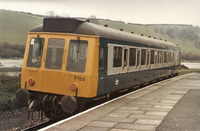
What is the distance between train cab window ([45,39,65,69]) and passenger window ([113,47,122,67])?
230cm

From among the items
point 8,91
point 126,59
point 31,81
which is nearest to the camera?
point 31,81

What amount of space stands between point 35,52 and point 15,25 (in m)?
93.5

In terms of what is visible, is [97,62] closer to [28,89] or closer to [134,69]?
[28,89]

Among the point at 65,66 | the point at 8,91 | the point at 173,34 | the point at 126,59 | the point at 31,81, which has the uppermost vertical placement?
the point at 173,34

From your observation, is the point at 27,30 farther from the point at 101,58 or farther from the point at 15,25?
the point at 101,58

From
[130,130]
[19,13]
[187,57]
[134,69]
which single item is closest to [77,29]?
[130,130]

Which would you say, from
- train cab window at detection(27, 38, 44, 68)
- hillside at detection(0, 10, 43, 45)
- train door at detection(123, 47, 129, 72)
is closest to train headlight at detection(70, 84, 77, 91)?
train cab window at detection(27, 38, 44, 68)

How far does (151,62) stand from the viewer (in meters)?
17.5

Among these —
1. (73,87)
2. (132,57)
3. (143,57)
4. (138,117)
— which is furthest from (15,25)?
(138,117)

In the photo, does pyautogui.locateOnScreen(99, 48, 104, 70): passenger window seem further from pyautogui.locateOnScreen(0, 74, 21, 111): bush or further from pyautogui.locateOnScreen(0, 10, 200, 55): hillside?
pyautogui.locateOnScreen(0, 10, 200, 55): hillside

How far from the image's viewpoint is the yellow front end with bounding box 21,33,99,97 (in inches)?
374

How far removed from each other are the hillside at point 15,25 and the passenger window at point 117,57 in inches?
2871

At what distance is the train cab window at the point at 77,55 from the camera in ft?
31.5

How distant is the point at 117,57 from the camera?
11617mm
